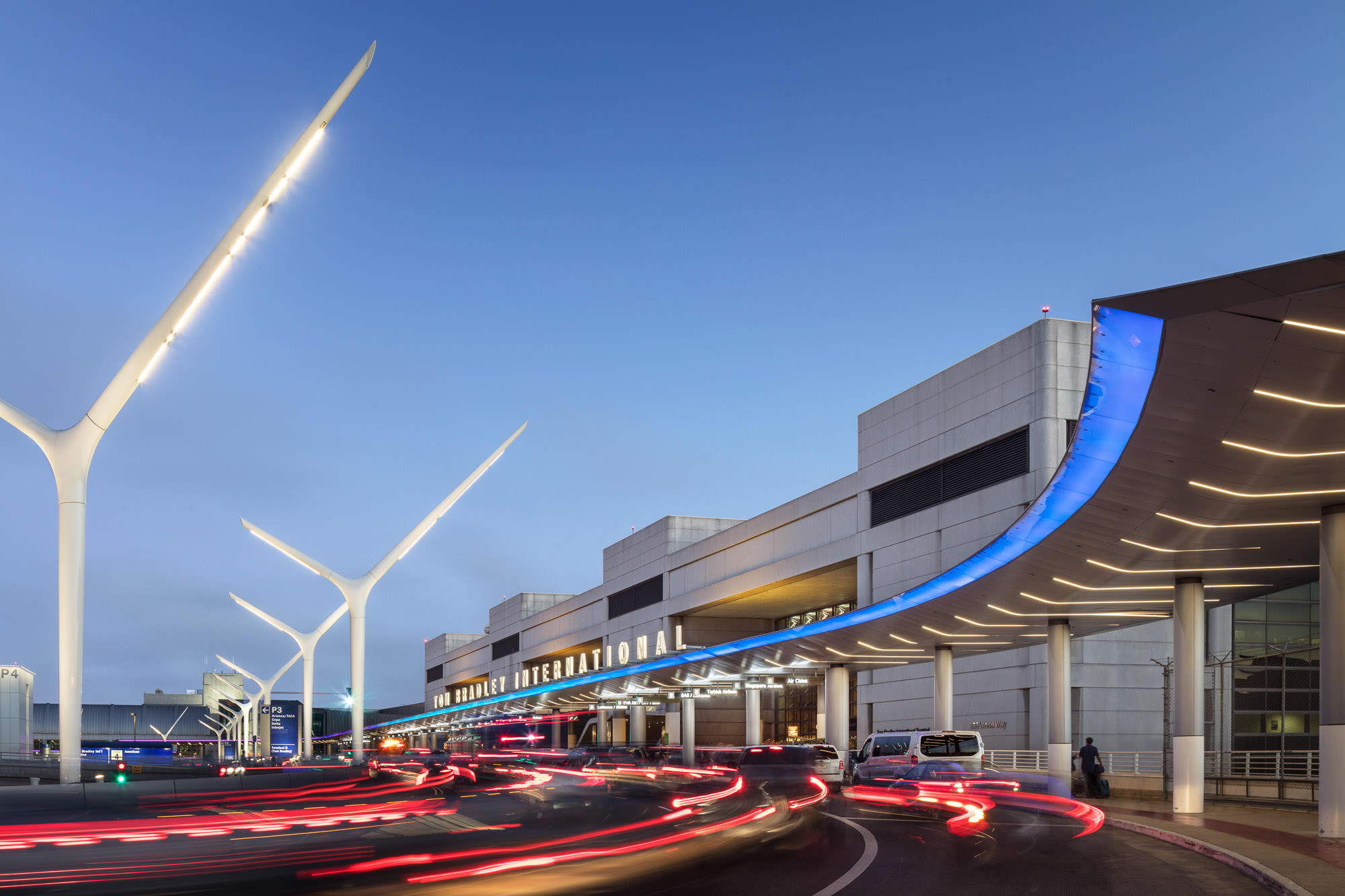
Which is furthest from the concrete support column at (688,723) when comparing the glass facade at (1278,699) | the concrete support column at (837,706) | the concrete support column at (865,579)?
the glass facade at (1278,699)

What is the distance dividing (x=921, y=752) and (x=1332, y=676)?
1416 centimetres

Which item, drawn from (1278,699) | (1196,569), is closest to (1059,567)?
(1196,569)

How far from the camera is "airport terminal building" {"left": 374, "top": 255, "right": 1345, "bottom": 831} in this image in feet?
46.0

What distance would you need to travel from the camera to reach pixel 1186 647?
87.7ft

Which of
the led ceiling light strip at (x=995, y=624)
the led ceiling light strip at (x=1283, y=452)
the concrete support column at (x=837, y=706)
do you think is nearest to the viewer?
the led ceiling light strip at (x=1283, y=452)

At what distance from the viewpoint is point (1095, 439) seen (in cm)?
1705

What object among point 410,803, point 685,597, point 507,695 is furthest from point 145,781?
point 507,695

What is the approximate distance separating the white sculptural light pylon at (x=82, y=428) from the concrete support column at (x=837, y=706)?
1308 inches

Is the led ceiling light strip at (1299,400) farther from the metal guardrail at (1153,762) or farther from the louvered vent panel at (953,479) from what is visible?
the louvered vent panel at (953,479)

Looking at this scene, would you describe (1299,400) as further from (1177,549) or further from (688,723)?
(688,723)

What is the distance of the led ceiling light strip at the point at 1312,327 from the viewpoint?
11836mm

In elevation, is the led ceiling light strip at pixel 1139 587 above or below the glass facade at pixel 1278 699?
above

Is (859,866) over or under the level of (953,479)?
under

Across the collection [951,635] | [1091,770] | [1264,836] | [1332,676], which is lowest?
Result: [1091,770]
